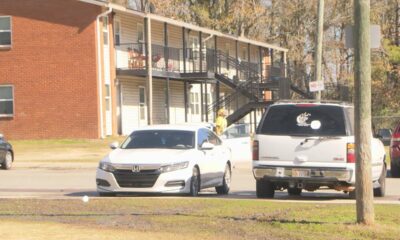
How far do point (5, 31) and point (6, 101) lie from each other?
3.32 metres

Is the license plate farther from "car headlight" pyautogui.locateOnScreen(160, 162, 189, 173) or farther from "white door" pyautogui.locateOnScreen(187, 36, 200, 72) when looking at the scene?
"white door" pyautogui.locateOnScreen(187, 36, 200, 72)

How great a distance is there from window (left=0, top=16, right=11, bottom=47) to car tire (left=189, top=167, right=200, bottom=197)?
24.4m

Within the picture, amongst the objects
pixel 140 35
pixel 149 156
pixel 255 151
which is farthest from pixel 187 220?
pixel 140 35

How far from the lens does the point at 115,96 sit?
39219 millimetres

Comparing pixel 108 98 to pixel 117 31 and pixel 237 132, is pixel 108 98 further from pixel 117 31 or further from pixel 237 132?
pixel 237 132

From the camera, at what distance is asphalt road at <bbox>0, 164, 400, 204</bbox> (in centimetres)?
1648

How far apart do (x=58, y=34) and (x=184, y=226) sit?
92.1 feet

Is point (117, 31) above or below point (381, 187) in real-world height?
above

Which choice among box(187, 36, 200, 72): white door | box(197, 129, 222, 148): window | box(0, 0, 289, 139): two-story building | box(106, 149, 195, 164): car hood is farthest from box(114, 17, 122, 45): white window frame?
box(106, 149, 195, 164): car hood

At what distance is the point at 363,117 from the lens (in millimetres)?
10125

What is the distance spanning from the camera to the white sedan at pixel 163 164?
50.9ft

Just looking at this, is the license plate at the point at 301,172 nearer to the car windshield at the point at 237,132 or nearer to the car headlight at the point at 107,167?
the car headlight at the point at 107,167

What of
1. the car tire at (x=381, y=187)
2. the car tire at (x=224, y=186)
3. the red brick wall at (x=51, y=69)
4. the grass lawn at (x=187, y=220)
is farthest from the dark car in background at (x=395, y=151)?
the red brick wall at (x=51, y=69)

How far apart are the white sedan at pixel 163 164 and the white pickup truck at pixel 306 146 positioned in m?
1.69
